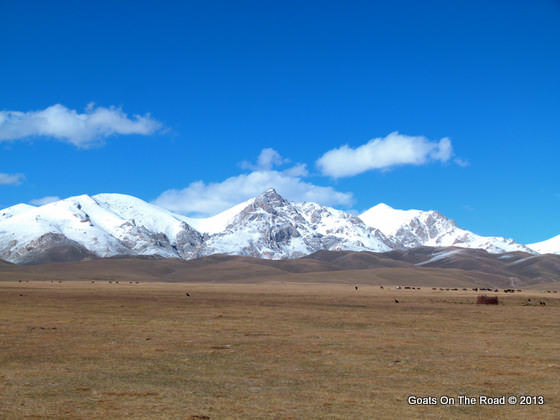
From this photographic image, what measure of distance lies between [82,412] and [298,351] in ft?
41.6

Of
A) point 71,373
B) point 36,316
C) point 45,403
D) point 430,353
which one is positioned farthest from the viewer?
point 36,316

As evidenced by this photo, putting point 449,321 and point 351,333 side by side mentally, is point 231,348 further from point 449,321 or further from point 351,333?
point 449,321

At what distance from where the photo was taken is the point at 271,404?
53.5ft

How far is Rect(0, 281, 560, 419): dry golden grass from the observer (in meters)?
16.0

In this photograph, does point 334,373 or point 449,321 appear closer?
point 334,373

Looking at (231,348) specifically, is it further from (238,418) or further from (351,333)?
(238,418)

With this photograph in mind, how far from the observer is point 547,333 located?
36094 millimetres

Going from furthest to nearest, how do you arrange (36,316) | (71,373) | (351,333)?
1. (36,316)
2. (351,333)
3. (71,373)

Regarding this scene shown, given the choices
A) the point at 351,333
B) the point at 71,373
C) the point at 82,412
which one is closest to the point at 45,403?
the point at 82,412

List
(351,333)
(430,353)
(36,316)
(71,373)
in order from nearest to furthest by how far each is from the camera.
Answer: (71,373) < (430,353) < (351,333) < (36,316)

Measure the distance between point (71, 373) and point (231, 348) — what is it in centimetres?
819

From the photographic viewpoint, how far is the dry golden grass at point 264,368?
1598 centimetres

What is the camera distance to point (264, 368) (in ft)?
72.7

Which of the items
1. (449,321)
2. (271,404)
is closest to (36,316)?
(449,321)
